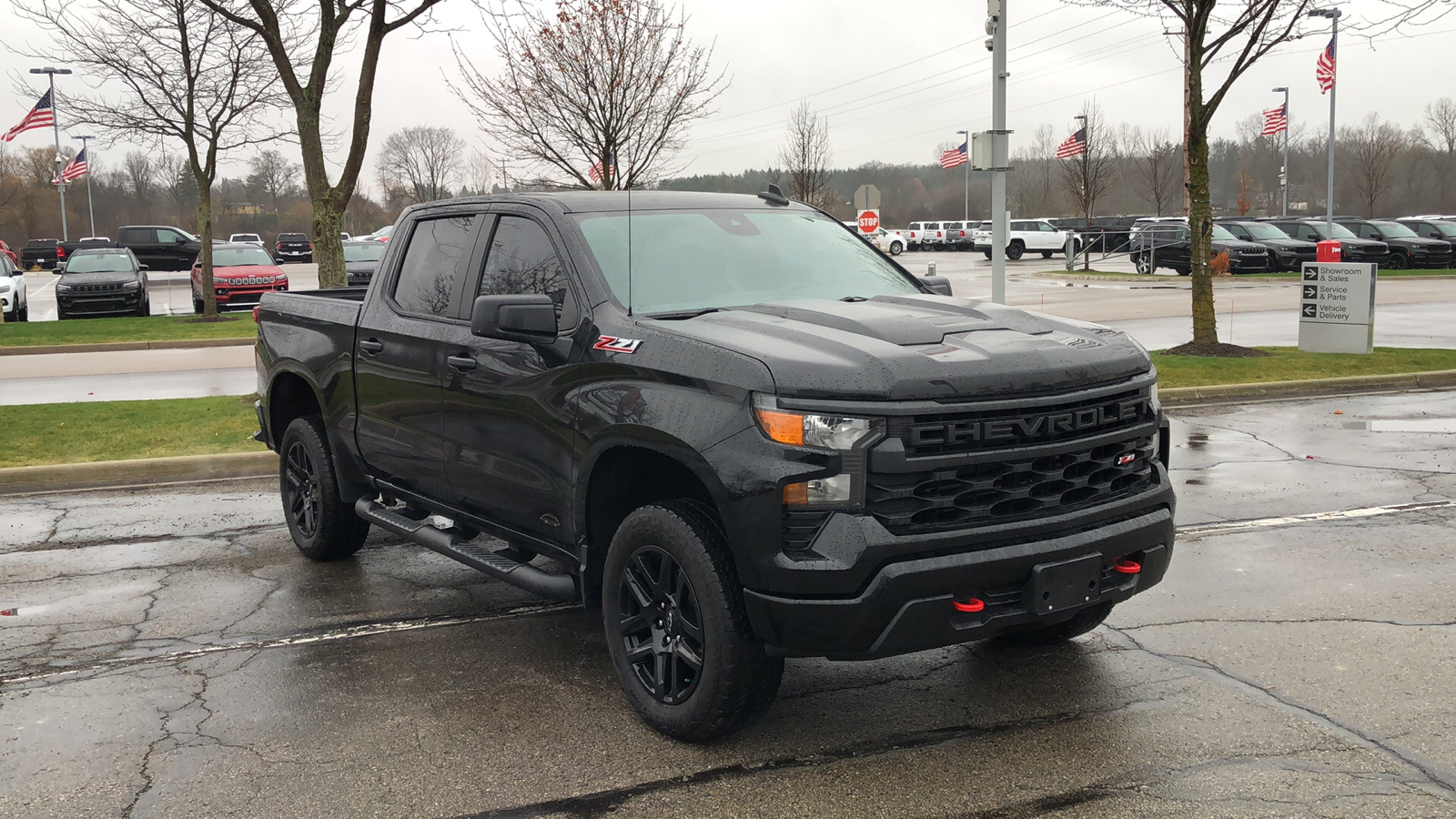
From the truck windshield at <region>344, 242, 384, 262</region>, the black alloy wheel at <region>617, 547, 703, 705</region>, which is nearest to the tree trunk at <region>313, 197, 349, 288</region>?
the black alloy wheel at <region>617, 547, 703, 705</region>

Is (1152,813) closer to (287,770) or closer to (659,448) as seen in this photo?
(659,448)

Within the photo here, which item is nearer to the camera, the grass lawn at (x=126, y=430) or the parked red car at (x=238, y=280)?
the grass lawn at (x=126, y=430)

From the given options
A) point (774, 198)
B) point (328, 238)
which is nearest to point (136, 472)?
point (328, 238)

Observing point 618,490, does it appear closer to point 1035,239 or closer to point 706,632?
point 706,632

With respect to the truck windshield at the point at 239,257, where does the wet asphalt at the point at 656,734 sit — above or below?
below

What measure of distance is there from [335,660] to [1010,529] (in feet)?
9.72

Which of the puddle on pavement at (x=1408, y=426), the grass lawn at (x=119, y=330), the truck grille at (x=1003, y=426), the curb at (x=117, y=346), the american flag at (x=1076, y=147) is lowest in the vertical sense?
the puddle on pavement at (x=1408, y=426)

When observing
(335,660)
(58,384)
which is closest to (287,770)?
(335,660)

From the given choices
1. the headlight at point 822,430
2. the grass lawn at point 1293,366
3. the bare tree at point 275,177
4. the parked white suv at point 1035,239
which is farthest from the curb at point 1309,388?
the bare tree at point 275,177

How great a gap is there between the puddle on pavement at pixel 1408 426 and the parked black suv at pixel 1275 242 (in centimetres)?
2759

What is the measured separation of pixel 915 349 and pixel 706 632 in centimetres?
114

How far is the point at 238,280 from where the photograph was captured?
26516 mm

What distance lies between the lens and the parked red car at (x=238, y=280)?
86.2 feet

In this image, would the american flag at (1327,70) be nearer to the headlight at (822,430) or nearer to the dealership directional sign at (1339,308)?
the dealership directional sign at (1339,308)
